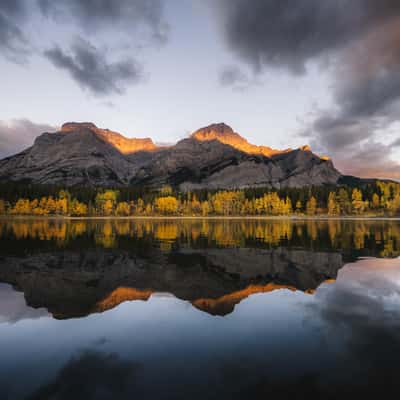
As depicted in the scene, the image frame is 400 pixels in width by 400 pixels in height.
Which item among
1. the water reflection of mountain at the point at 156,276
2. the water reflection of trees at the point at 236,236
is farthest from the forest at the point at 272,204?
the water reflection of mountain at the point at 156,276

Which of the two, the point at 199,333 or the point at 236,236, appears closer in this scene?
the point at 199,333

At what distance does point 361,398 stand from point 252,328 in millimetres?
5082

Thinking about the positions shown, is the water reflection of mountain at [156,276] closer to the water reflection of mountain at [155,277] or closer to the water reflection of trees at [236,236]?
the water reflection of mountain at [155,277]

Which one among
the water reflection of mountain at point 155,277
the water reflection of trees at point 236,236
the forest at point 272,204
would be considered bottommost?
the water reflection of trees at point 236,236

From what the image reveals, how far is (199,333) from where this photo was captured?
439 inches

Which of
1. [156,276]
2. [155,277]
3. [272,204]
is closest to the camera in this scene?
[155,277]

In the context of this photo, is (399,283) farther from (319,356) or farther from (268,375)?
(268,375)

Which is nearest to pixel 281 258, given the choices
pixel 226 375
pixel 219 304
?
pixel 219 304

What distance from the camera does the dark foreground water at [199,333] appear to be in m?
7.61

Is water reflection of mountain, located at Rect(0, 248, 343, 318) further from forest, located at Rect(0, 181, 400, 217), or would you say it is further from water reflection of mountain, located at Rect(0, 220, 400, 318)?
forest, located at Rect(0, 181, 400, 217)

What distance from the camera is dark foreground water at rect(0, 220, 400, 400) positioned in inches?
299

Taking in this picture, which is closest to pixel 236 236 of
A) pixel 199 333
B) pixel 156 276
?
pixel 156 276

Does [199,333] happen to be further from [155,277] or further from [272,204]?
[272,204]

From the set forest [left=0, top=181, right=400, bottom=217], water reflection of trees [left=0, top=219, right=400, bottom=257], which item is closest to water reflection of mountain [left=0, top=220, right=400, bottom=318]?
water reflection of trees [left=0, top=219, right=400, bottom=257]
